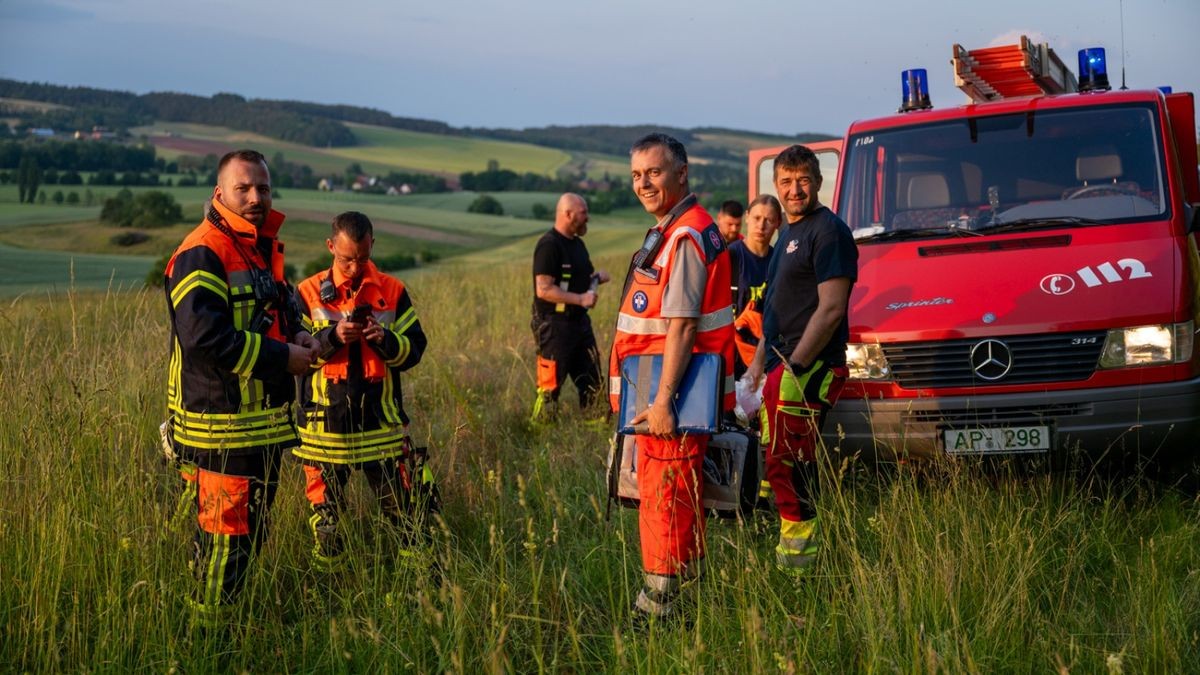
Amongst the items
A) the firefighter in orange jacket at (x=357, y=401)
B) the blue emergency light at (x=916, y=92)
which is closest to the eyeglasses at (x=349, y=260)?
the firefighter in orange jacket at (x=357, y=401)

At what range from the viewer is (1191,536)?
4828 millimetres

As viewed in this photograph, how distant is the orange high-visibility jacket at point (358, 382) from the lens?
467cm

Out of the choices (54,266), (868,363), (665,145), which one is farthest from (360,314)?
(54,266)

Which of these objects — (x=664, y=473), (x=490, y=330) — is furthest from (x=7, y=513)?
(x=490, y=330)

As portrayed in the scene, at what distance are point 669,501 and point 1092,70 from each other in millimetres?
5198

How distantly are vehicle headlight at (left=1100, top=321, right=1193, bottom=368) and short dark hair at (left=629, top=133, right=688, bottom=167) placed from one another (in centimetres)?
261

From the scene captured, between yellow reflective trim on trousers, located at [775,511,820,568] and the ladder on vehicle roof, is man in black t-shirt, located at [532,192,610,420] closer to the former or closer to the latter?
the ladder on vehicle roof

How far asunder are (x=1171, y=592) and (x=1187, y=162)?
11.4 ft

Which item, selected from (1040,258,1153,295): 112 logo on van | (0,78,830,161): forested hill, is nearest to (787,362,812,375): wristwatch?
(1040,258,1153,295): 112 logo on van

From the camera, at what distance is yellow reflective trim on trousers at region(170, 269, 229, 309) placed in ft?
12.3

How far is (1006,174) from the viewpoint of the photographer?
6516 mm

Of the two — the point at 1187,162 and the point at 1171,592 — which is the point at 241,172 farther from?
the point at 1187,162

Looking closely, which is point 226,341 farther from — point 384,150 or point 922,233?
point 384,150

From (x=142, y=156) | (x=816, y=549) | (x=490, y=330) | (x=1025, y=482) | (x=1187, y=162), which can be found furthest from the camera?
(x=142, y=156)
